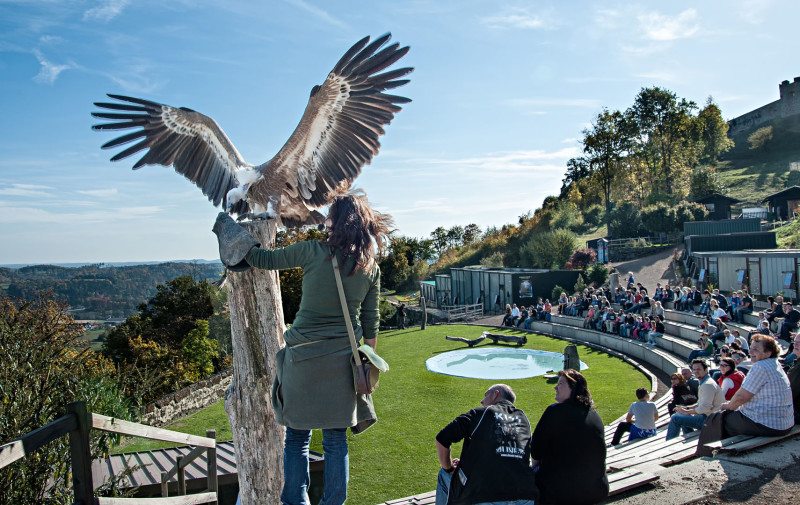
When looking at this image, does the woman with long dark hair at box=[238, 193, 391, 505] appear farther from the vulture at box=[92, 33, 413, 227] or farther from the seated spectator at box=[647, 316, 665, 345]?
the seated spectator at box=[647, 316, 665, 345]

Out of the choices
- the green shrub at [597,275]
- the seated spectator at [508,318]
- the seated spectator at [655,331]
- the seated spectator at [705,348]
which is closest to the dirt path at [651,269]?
the green shrub at [597,275]

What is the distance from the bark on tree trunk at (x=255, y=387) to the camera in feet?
11.9

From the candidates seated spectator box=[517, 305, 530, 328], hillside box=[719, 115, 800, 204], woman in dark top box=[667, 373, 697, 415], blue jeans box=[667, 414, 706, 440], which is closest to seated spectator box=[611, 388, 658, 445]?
woman in dark top box=[667, 373, 697, 415]

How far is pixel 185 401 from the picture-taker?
55.3 ft

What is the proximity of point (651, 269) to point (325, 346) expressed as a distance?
31571 millimetres

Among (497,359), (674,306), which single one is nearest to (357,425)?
(497,359)

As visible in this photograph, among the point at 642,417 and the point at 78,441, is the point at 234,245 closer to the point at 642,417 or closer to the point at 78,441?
the point at 78,441

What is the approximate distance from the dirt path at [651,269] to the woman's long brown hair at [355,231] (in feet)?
85.9

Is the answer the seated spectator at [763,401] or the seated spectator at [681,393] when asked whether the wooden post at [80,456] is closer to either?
the seated spectator at [763,401]

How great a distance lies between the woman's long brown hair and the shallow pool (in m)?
15.5

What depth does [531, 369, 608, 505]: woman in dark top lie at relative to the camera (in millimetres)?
3590

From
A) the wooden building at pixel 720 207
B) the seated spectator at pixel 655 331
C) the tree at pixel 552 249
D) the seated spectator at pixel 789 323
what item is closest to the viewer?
the seated spectator at pixel 789 323

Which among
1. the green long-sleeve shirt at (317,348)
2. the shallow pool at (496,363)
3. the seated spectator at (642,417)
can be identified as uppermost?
the green long-sleeve shirt at (317,348)

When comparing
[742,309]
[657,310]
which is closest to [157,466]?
[742,309]
